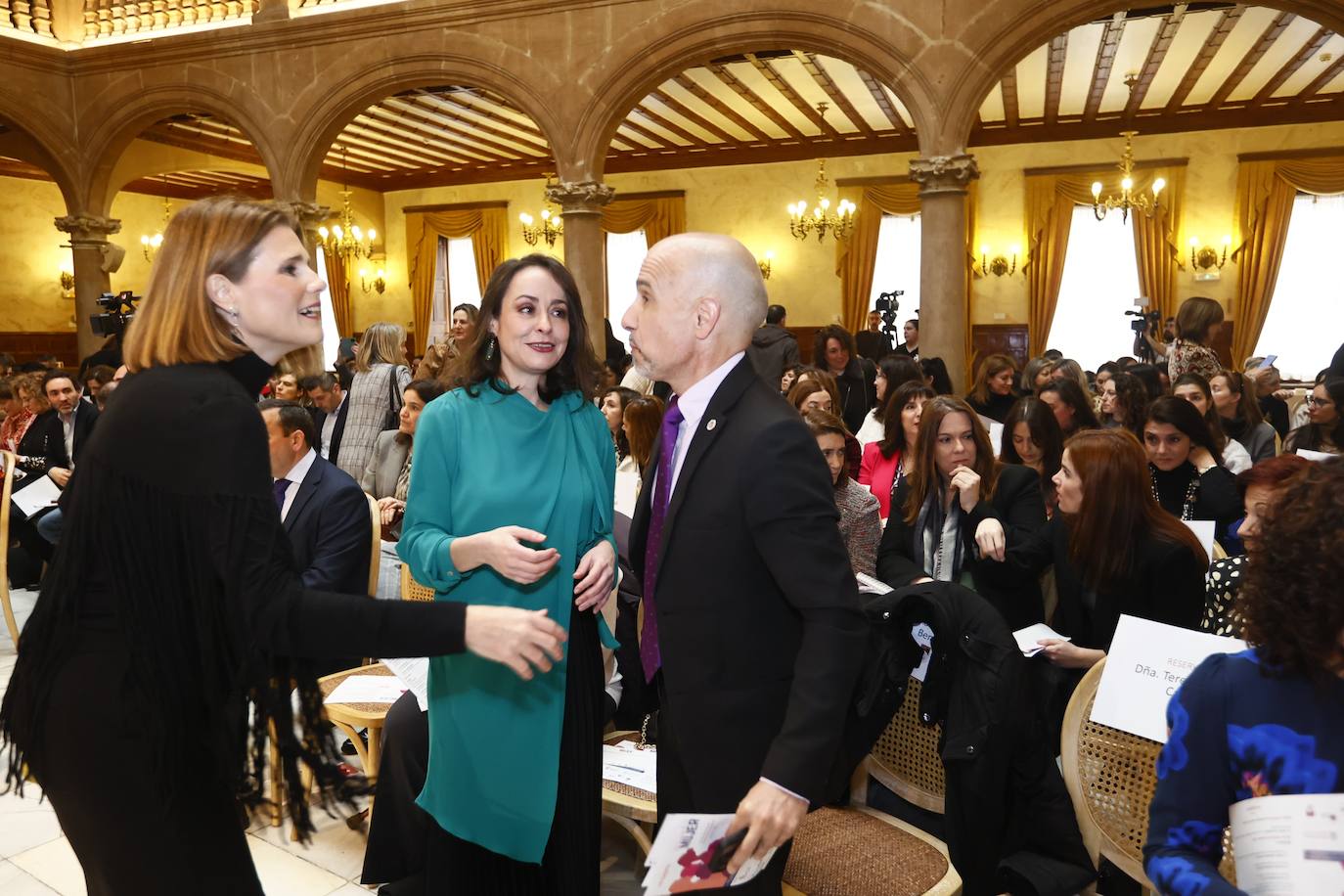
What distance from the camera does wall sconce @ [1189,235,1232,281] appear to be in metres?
13.2

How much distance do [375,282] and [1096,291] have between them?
1202 cm

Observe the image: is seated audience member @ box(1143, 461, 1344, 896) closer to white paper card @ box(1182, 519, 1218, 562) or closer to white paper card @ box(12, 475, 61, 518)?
white paper card @ box(1182, 519, 1218, 562)

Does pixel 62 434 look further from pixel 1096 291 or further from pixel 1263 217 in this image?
pixel 1263 217

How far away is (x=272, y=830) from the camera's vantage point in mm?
3283

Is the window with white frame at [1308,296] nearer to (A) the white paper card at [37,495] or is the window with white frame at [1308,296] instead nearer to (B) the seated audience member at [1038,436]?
(B) the seated audience member at [1038,436]

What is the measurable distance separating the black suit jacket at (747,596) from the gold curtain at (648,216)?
546 inches

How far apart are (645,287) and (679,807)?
890mm

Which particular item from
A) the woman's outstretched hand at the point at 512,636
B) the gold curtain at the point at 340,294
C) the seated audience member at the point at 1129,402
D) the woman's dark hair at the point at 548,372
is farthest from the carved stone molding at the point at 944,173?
the gold curtain at the point at 340,294

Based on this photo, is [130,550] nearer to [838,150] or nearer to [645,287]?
[645,287]

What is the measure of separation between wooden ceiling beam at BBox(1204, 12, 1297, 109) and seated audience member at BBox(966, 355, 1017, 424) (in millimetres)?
4837

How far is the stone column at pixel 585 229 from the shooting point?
31.1ft

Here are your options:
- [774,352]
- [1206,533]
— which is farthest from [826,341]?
[1206,533]

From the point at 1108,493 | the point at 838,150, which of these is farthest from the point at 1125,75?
the point at 1108,493

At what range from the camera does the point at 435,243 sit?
55.8 feet
